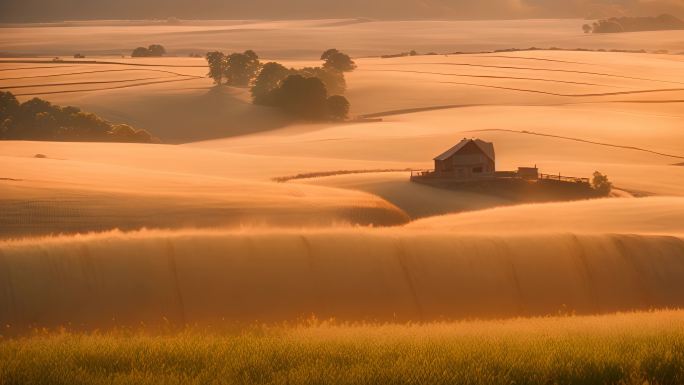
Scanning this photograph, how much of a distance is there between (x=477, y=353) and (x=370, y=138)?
6511 centimetres

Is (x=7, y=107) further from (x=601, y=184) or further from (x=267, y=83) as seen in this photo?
(x=601, y=184)

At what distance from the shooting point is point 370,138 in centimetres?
7688

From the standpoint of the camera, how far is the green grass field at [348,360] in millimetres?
11172

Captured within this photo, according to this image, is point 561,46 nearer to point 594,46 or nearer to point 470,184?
point 594,46

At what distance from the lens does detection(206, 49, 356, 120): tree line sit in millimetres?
100750

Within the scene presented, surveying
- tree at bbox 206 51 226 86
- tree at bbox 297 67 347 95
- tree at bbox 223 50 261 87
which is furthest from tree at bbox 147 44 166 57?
tree at bbox 297 67 347 95

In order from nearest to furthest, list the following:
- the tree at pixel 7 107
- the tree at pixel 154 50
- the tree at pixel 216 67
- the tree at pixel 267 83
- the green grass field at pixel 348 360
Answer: the green grass field at pixel 348 360 → the tree at pixel 7 107 → the tree at pixel 267 83 → the tree at pixel 216 67 → the tree at pixel 154 50

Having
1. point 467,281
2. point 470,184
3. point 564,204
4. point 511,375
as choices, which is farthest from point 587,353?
point 470,184

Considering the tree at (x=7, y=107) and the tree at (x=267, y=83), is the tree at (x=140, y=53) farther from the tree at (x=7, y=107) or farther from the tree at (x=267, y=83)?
the tree at (x=7, y=107)

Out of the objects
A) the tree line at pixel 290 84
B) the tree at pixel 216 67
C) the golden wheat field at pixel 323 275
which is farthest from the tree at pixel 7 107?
the tree at pixel 216 67

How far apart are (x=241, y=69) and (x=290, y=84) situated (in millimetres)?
17987

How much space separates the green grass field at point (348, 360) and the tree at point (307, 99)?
87.6 metres

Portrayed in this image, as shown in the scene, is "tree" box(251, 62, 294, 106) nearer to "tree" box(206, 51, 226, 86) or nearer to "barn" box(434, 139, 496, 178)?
"tree" box(206, 51, 226, 86)

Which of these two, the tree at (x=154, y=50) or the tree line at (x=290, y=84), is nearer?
the tree line at (x=290, y=84)
